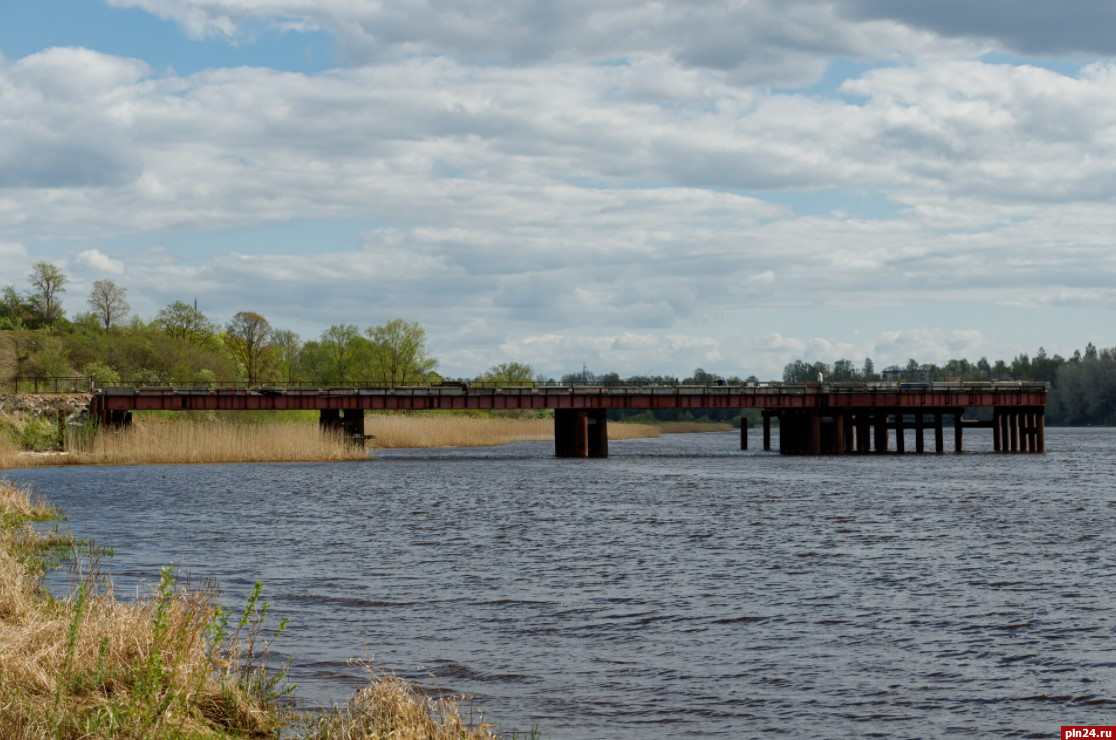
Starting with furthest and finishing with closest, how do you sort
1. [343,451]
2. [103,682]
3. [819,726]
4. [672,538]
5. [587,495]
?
[343,451] < [587,495] < [672,538] < [819,726] < [103,682]

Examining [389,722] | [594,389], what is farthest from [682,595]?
[594,389]

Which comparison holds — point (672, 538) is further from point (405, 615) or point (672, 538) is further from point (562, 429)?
point (562, 429)

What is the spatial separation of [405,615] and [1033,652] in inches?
467

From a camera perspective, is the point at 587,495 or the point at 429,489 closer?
the point at 587,495

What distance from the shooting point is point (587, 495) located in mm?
59469

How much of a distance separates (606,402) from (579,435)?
4.58 m

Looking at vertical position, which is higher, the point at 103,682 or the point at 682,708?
the point at 103,682

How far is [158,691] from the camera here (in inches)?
536

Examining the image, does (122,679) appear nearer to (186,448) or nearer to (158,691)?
(158,691)

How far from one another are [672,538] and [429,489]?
88.7 feet

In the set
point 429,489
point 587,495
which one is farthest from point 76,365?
point 587,495

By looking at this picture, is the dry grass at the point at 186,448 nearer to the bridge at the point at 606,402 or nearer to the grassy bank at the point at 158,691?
the bridge at the point at 606,402

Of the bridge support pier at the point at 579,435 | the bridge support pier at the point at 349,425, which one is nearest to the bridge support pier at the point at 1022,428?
A: the bridge support pier at the point at 579,435

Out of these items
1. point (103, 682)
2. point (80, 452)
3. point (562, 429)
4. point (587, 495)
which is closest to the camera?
point (103, 682)
